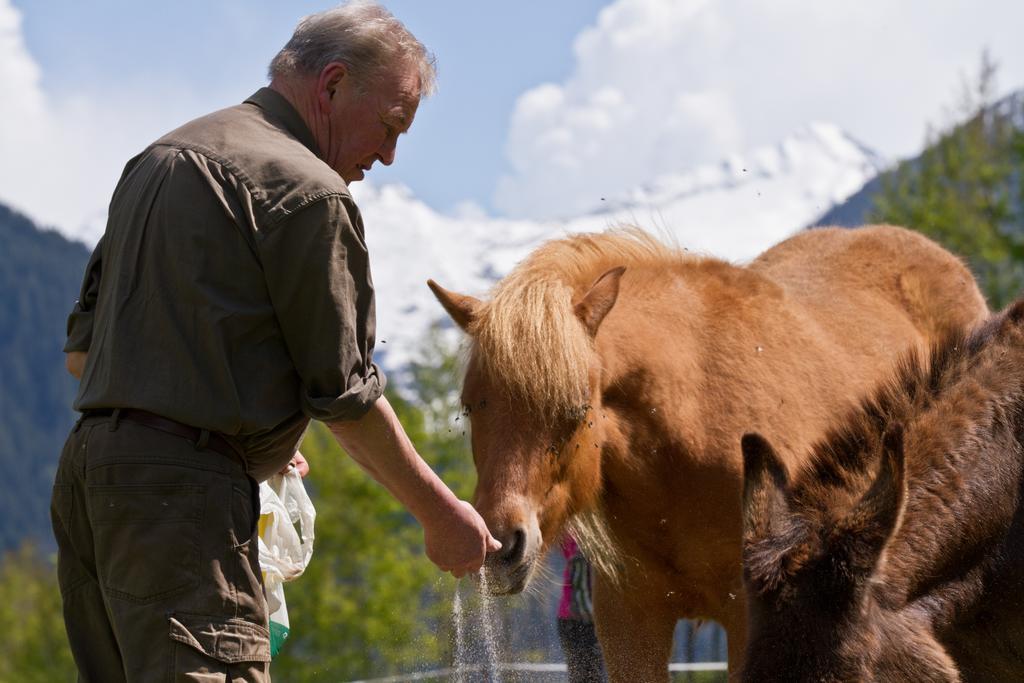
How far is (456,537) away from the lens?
133 inches

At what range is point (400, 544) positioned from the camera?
37.5 metres

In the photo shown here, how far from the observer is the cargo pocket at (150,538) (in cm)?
288

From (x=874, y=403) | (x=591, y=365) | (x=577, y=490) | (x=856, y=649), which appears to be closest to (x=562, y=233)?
(x=591, y=365)

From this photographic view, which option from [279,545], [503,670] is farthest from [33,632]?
[279,545]

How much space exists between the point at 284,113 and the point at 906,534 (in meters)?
2.05

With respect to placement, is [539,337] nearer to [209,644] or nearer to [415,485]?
[415,485]

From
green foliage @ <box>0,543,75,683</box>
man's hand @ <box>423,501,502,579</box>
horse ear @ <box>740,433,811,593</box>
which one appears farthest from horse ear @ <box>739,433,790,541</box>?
green foliage @ <box>0,543,75,683</box>

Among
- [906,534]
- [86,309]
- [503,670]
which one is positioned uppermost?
[86,309]

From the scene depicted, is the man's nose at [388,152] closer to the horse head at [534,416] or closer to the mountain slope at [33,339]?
the horse head at [534,416]

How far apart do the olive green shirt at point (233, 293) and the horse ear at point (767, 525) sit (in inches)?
40.2

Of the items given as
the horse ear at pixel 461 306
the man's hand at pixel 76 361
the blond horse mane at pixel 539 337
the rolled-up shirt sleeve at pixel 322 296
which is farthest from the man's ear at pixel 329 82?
the horse ear at pixel 461 306

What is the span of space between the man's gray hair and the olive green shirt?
313 mm

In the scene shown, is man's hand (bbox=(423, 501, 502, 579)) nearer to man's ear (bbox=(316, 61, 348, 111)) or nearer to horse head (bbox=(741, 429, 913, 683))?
horse head (bbox=(741, 429, 913, 683))

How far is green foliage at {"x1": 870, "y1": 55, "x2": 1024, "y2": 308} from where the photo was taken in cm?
2897
